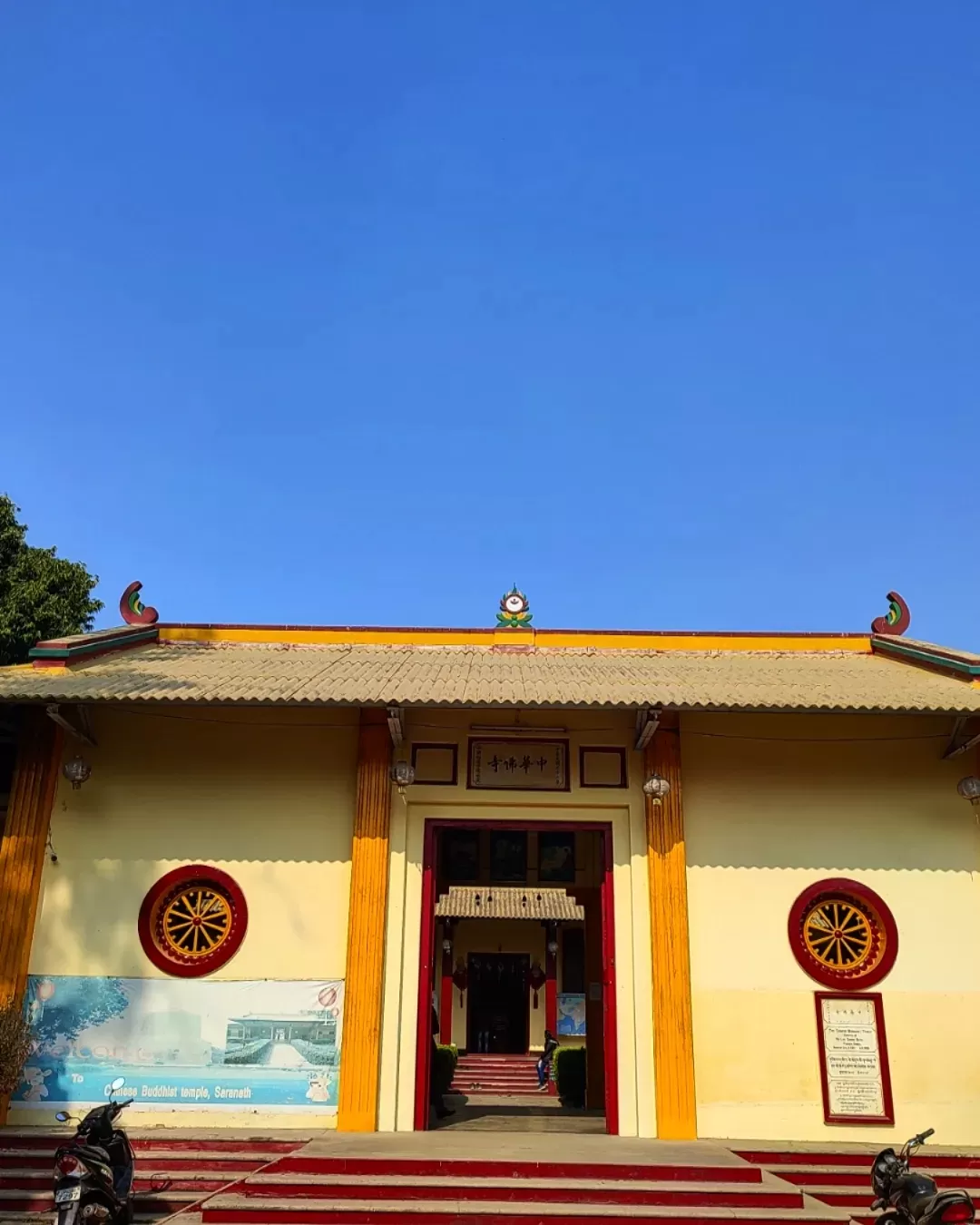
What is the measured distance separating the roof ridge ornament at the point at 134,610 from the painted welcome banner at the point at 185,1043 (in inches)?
155

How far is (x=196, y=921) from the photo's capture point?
328 inches

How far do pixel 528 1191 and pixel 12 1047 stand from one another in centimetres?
417

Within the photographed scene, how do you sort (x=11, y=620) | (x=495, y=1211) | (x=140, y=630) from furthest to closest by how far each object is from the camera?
(x=11, y=620) < (x=140, y=630) < (x=495, y=1211)

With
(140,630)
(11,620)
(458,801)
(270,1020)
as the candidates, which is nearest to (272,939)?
(270,1020)

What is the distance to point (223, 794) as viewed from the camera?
868 cm

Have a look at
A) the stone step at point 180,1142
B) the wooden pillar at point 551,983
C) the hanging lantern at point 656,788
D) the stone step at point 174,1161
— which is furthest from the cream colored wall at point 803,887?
the wooden pillar at point 551,983

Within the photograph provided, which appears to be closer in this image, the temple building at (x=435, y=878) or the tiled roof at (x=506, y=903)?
the temple building at (x=435, y=878)

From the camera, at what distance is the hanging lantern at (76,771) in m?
8.41

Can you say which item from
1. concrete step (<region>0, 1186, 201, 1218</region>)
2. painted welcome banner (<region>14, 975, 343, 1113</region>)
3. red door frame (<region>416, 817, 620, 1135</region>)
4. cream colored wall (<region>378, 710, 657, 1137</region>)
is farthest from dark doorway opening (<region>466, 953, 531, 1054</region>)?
concrete step (<region>0, 1186, 201, 1218</region>)

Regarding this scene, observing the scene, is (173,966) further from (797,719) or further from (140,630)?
(797,719)

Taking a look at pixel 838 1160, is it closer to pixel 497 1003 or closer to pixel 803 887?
pixel 803 887

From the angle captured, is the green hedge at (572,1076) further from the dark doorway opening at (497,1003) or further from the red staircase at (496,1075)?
the dark doorway opening at (497,1003)

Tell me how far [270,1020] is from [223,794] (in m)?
1.92

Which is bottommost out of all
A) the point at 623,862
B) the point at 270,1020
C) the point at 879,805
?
the point at 270,1020
